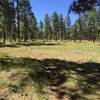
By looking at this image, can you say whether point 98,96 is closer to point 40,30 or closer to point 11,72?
point 11,72

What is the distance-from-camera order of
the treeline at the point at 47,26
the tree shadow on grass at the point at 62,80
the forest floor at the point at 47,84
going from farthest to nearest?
the treeline at the point at 47,26 < the tree shadow on grass at the point at 62,80 < the forest floor at the point at 47,84

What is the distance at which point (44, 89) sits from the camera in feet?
36.6

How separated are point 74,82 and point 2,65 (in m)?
4.71

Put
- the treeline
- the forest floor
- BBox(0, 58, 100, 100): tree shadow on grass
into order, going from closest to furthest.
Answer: the forest floor → BBox(0, 58, 100, 100): tree shadow on grass → the treeline

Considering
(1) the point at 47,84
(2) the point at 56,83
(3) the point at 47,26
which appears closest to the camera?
(1) the point at 47,84

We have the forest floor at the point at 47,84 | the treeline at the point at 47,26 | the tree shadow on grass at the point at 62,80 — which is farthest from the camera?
the treeline at the point at 47,26

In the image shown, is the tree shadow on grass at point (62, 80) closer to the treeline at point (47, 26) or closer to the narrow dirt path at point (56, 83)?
the narrow dirt path at point (56, 83)

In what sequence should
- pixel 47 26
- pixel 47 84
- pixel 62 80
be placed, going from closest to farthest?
pixel 47 84, pixel 62 80, pixel 47 26

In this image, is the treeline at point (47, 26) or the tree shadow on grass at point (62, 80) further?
the treeline at point (47, 26)

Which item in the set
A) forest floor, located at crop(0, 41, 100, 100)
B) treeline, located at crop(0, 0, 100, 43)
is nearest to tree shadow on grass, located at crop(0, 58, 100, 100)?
forest floor, located at crop(0, 41, 100, 100)

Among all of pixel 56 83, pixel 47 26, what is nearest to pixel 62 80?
pixel 56 83

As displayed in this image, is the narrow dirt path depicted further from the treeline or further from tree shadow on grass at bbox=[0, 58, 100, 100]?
the treeline

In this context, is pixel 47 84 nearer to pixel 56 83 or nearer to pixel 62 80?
pixel 56 83

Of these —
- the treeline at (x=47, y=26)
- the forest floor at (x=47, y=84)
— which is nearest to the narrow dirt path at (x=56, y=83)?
the forest floor at (x=47, y=84)
